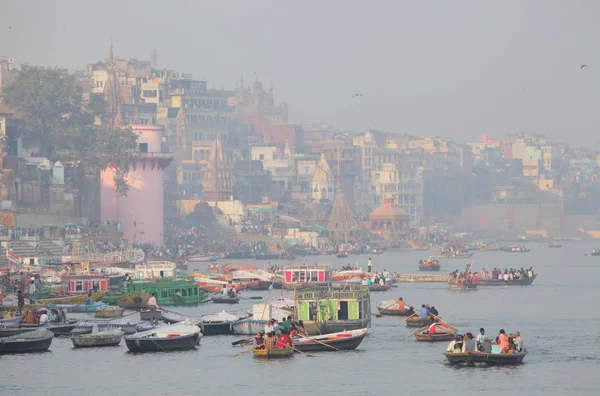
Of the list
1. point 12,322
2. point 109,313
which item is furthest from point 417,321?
point 12,322

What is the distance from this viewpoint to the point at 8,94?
118m

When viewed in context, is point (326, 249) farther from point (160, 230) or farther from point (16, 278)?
point (16, 278)

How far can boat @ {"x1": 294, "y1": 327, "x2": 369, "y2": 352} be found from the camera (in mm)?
47562

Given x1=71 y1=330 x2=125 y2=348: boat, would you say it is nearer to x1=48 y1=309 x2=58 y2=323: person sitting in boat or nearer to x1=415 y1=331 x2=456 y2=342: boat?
x1=48 y1=309 x2=58 y2=323: person sitting in boat

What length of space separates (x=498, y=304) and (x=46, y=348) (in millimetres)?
27422

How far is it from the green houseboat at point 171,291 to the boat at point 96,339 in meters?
15.7

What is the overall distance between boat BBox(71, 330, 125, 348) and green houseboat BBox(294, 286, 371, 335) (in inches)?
233

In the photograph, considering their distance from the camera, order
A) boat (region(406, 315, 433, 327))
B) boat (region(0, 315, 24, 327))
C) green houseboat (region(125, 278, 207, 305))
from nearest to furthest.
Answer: boat (region(0, 315, 24, 327)) < boat (region(406, 315, 433, 327)) < green houseboat (region(125, 278, 207, 305))

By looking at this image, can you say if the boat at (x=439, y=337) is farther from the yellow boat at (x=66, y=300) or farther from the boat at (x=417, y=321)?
the yellow boat at (x=66, y=300)

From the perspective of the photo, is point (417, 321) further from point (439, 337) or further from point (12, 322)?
point (12, 322)

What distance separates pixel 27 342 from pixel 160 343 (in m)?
4.05

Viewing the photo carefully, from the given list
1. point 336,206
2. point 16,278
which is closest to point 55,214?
point 16,278

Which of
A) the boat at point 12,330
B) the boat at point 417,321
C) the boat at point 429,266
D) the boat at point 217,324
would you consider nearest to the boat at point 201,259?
the boat at point 429,266

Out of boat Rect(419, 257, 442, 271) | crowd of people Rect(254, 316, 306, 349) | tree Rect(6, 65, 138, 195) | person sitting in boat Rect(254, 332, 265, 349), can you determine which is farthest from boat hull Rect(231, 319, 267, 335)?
tree Rect(6, 65, 138, 195)
